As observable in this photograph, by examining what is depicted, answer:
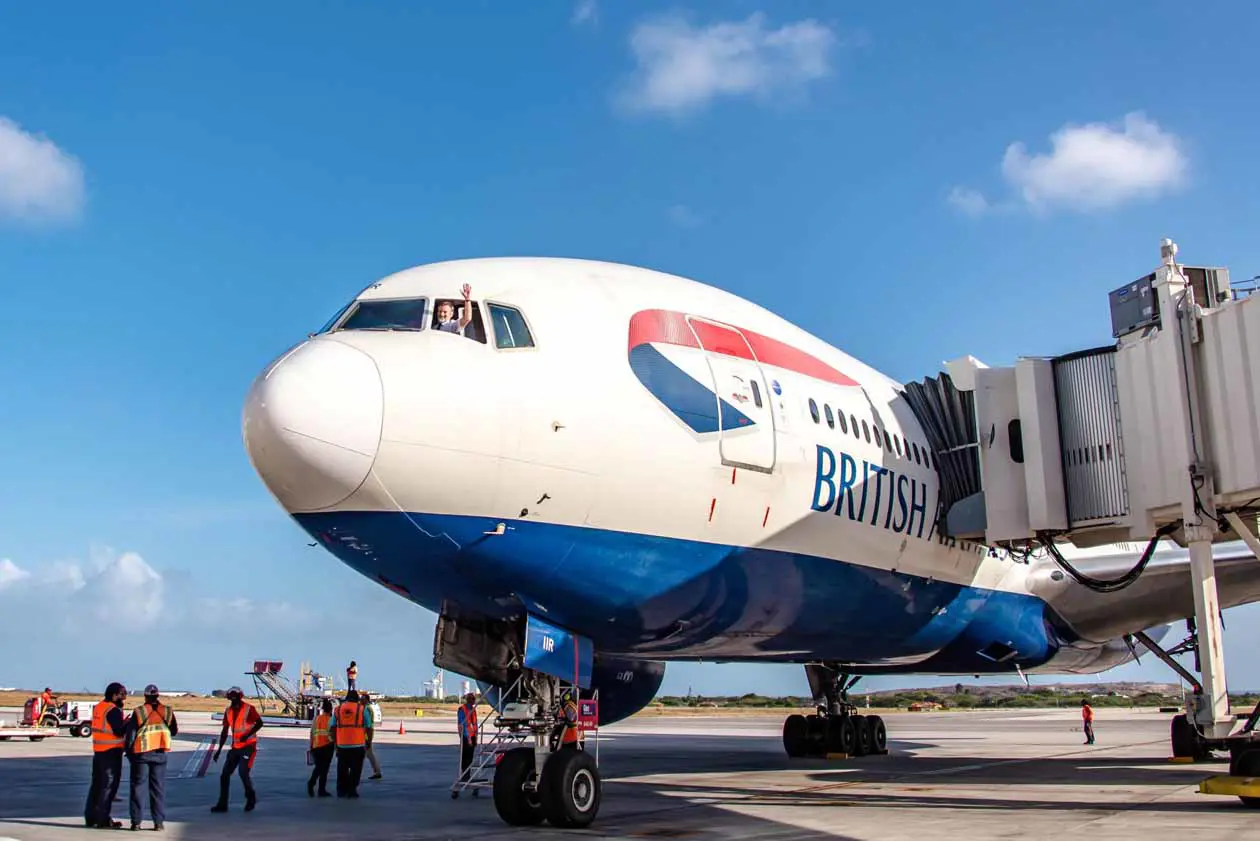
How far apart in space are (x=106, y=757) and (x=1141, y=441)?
10.5 m

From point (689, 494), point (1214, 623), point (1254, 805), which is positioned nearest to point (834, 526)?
point (689, 494)

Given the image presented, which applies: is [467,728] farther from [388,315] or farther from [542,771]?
[388,315]

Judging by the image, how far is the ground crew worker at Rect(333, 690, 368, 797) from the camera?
44.1ft

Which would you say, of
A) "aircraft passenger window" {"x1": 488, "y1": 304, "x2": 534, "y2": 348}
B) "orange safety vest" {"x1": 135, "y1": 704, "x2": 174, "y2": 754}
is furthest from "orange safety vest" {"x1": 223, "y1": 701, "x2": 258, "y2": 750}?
"aircraft passenger window" {"x1": 488, "y1": 304, "x2": 534, "y2": 348}

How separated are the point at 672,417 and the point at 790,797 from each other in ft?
17.2

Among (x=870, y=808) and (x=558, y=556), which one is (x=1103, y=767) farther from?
(x=558, y=556)

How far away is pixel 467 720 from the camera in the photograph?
49.0 feet

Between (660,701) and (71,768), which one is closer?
(71,768)

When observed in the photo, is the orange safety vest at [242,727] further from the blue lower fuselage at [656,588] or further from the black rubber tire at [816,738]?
the black rubber tire at [816,738]

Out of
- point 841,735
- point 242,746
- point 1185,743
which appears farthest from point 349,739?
point 1185,743

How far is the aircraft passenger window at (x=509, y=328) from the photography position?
911 centimetres

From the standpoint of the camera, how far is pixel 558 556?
30.0 feet

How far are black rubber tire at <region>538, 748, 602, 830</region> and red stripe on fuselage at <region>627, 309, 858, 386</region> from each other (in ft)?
11.5

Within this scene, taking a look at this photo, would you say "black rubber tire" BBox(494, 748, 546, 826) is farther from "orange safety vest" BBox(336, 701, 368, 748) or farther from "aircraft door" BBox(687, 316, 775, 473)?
"orange safety vest" BBox(336, 701, 368, 748)
